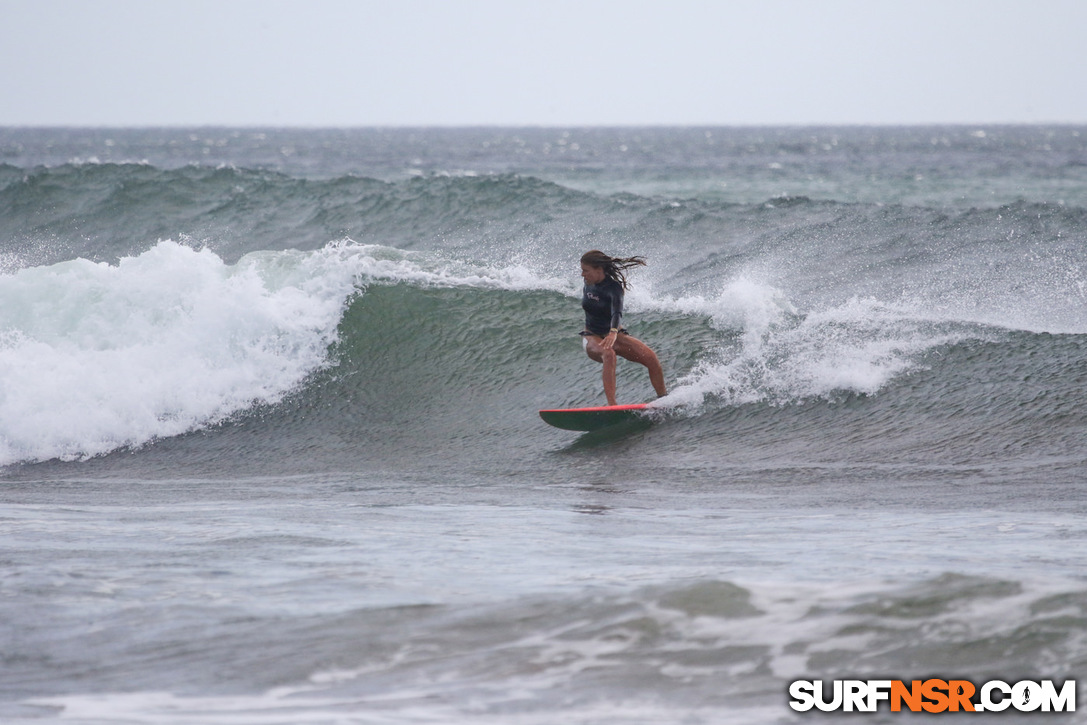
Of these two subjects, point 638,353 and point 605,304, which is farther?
point 638,353

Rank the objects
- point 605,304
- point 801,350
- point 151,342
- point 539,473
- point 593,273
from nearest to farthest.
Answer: point 539,473 < point 593,273 < point 605,304 < point 801,350 < point 151,342

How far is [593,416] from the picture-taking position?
28.6 feet

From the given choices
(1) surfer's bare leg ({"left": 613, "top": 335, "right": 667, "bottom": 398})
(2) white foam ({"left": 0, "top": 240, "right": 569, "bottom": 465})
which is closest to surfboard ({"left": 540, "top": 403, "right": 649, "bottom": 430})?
(1) surfer's bare leg ({"left": 613, "top": 335, "right": 667, "bottom": 398})

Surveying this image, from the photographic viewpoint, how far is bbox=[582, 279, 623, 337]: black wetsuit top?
837 cm

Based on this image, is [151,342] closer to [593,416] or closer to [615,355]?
[593,416]

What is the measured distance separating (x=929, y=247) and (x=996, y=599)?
35.8 ft

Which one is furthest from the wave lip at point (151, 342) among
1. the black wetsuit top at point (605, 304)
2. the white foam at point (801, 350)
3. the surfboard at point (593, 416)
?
the white foam at point (801, 350)

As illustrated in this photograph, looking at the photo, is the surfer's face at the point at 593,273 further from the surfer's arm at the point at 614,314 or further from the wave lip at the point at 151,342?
the wave lip at the point at 151,342

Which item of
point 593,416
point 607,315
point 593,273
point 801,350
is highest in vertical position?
point 593,273

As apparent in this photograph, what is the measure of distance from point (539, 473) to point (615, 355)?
1.15 metres

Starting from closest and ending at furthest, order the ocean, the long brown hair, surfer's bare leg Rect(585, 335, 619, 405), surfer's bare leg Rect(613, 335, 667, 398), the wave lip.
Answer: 1. the ocean
2. the long brown hair
3. surfer's bare leg Rect(585, 335, 619, 405)
4. surfer's bare leg Rect(613, 335, 667, 398)
5. the wave lip

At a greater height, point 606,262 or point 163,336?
point 606,262

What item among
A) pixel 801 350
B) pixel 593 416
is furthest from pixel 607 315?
pixel 801 350

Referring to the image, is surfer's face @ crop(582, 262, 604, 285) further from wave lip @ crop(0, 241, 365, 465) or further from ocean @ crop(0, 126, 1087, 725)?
wave lip @ crop(0, 241, 365, 465)
